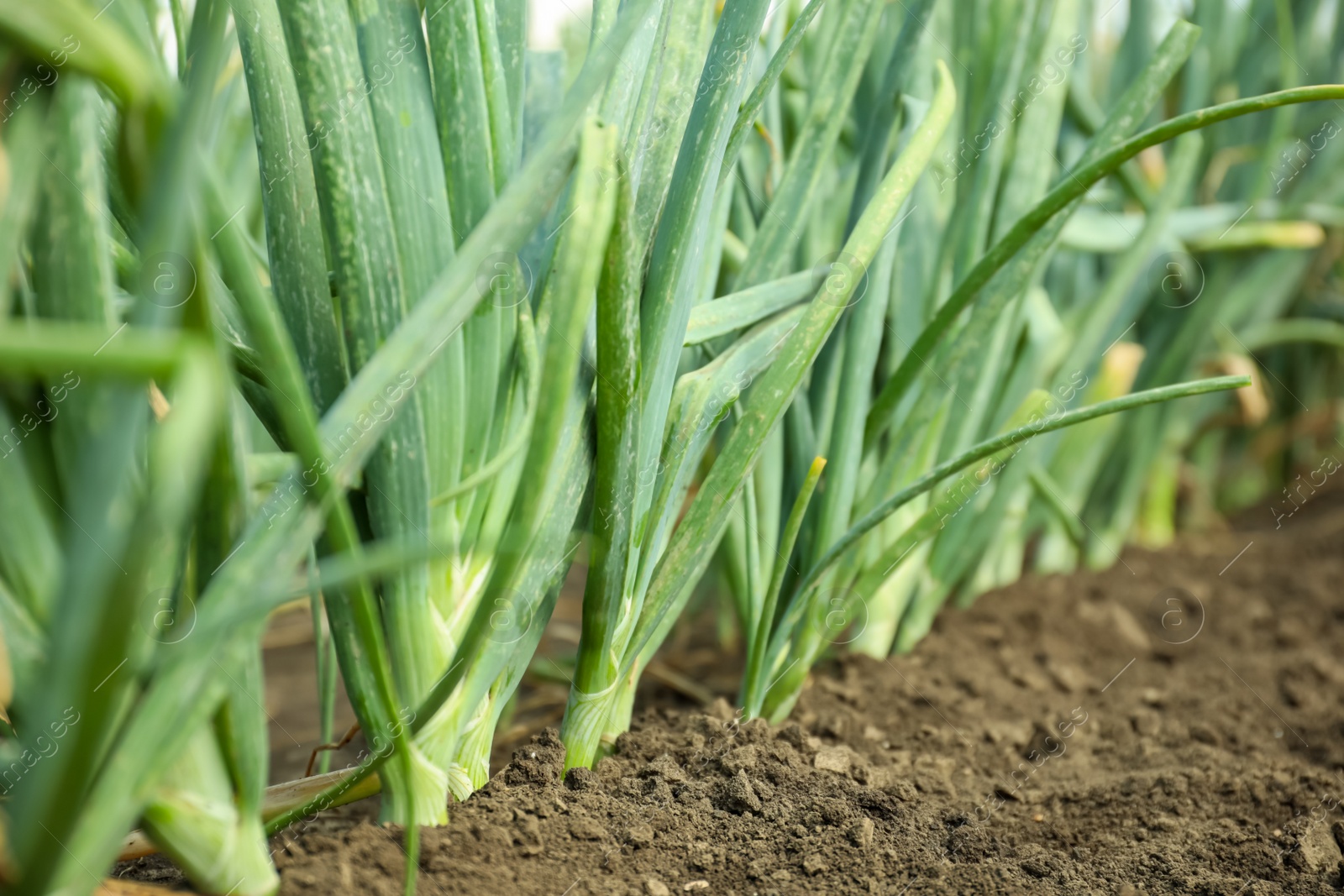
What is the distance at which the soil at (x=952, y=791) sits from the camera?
61cm

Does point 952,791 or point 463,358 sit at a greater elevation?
point 463,358

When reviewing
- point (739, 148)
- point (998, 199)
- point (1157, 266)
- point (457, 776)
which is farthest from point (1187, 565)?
point (457, 776)

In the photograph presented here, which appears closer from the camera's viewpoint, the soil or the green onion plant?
the green onion plant

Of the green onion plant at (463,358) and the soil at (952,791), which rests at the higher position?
the green onion plant at (463,358)

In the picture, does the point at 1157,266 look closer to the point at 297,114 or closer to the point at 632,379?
the point at 632,379

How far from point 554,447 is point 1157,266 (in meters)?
1.16

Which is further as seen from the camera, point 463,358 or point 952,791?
point 952,791

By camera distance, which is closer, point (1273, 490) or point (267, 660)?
point (267, 660)

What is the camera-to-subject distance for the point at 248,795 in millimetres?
513

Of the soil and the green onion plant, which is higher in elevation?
the green onion plant

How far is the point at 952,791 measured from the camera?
774mm

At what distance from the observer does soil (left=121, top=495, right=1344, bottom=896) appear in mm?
606

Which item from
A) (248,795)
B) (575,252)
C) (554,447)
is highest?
(575,252)

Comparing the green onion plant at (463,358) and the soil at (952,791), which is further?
the soil at (952,791)
